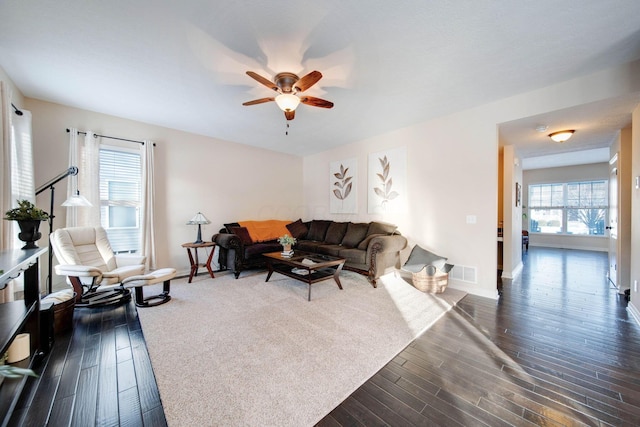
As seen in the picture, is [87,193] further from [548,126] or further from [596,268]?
[596,268]

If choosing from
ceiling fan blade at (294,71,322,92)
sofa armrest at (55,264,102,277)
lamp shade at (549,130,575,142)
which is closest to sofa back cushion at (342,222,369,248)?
ceiling fan blade at (294,71,322,92)

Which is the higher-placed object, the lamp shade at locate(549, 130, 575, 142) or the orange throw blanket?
the lamp shade at locate(549, 130, 575, 142)

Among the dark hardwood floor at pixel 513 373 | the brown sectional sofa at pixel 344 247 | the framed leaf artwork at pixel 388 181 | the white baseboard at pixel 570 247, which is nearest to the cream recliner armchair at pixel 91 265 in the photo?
the brown sectional sofa at pixel 344 247

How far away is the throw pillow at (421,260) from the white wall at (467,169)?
0.84 ft

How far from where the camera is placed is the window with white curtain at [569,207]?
7.64 m

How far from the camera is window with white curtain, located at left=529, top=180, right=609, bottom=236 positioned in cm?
764

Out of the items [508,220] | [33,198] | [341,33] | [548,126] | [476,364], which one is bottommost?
[476,364]

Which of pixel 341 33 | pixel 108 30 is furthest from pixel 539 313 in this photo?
pixel 108 30

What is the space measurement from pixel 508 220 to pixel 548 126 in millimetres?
1698

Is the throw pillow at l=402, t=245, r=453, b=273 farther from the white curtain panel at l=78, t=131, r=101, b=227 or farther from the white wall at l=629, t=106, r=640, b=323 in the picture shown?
the white curtain panel at l=78, t=131, r=101, b=227

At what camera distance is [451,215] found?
13.0ft

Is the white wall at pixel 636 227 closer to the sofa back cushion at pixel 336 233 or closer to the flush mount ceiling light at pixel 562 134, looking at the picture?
the flush mount ceiling light at pixel 562 134

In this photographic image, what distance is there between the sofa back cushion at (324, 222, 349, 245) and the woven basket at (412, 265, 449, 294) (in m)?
1.92

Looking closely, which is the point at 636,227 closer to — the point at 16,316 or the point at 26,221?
the point at 16,316
